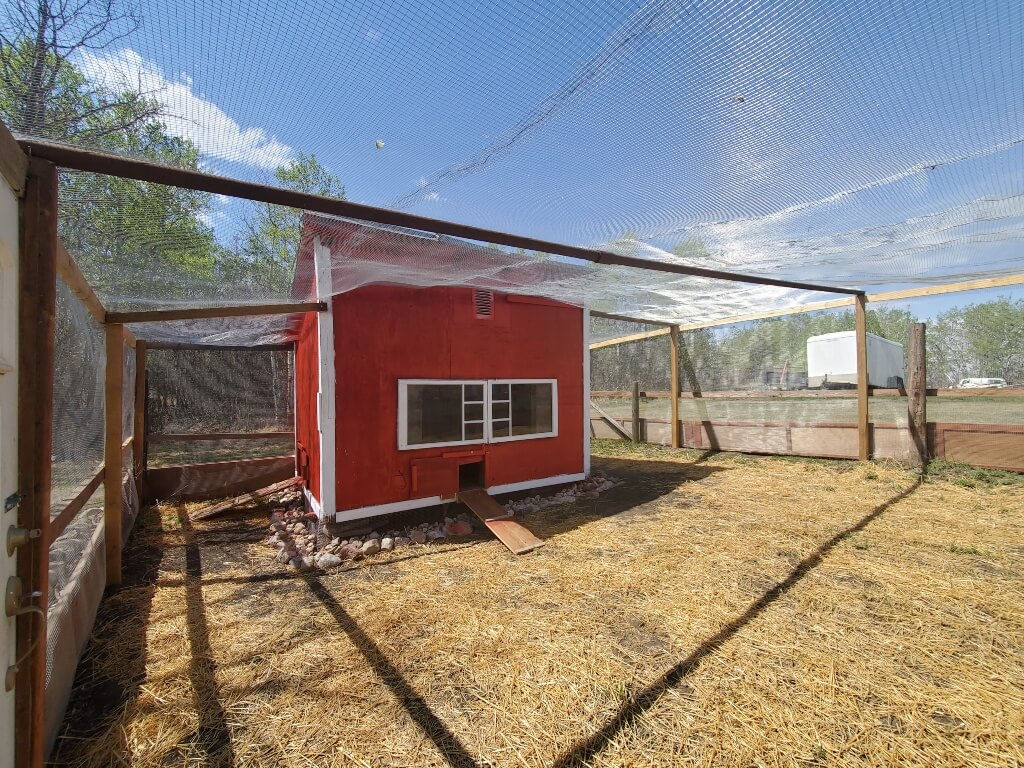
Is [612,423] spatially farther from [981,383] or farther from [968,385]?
[981,383]

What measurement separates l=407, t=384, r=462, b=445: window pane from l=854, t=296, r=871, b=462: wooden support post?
18.8 ft

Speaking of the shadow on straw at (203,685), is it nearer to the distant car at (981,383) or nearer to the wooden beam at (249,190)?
the wooden beam at (249,190)

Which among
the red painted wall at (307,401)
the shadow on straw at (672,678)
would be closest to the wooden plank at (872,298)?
the shadow on straw at (672,678)

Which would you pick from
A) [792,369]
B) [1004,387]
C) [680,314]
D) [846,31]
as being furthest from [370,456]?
[1004,387]

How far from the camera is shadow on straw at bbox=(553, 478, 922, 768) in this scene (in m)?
1.68

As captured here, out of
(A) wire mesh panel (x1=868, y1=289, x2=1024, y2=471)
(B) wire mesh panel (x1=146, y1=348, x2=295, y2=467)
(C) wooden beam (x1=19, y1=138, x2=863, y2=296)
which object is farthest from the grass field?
(B) wire mesh panel (x1=146, y1=348, x2=295, y2=467)

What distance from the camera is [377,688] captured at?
6.80ft

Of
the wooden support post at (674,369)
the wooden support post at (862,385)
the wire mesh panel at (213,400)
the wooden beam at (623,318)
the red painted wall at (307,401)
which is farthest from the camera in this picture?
the wooden support post at (674,369)

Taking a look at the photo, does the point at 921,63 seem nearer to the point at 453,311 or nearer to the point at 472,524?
the point at 453,311

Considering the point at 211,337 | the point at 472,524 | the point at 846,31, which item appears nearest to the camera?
the point at 846,31

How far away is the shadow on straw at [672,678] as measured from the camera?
5.50 ft

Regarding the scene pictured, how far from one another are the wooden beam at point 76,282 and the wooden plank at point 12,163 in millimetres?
743

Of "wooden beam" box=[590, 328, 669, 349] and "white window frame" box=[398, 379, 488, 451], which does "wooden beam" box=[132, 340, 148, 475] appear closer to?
"white window frame" box=[398, 379, 488, 451]

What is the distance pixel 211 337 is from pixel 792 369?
Result: 8728 millimetres
